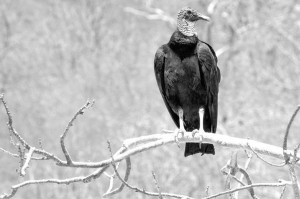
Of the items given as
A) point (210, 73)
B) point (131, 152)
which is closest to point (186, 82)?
point (210, 73)

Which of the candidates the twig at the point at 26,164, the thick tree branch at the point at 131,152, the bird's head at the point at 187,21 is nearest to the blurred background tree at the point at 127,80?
the bird's head at the point at 187,21

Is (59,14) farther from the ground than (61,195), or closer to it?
farther from the ground

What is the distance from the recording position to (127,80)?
13.9 m

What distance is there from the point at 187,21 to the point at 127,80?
8.98 meters

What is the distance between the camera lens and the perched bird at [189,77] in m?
4.63

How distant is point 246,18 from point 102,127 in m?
3.72

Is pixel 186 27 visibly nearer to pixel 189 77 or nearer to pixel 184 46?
pixel 184 46

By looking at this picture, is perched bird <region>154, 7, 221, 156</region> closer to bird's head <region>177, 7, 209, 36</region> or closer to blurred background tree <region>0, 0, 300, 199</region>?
bird's head <region>177, 7, 209, 36</region>

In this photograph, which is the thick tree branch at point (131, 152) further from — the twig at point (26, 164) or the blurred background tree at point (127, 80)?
the blurred background tree at point (127, 80)

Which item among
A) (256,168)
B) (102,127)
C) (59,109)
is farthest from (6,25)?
(256,168)

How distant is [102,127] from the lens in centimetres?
1317

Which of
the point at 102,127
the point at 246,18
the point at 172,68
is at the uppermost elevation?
the point at 246,18

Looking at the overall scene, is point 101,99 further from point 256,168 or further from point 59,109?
point 256,168

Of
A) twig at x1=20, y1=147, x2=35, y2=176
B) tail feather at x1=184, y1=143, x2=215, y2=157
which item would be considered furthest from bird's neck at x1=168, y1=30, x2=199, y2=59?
twig at x1=20, y1=147, x2=35, y2=176
